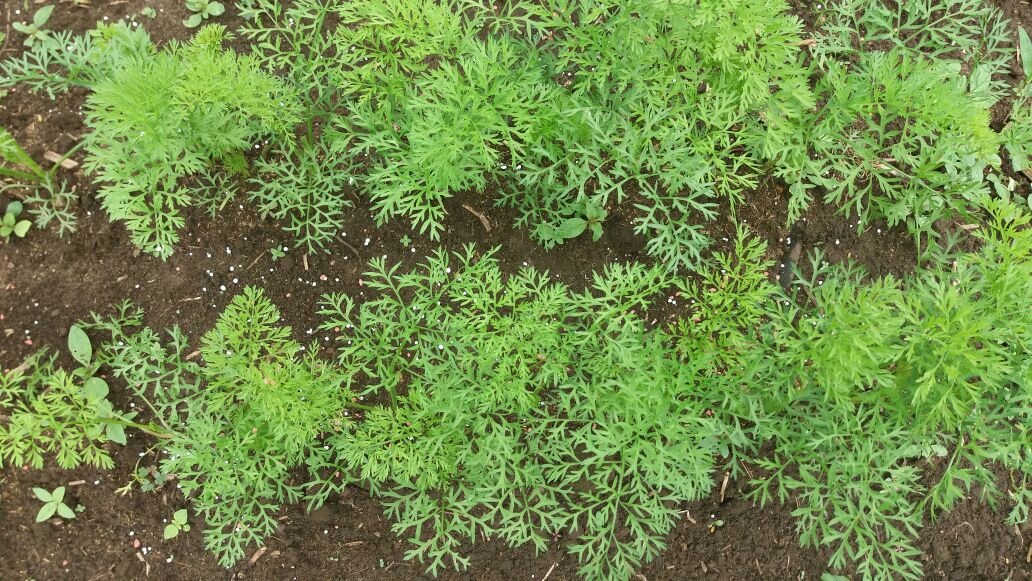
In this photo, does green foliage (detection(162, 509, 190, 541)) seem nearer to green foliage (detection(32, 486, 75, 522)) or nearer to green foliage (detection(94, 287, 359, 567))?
green foliage (detection(94, 287, 359, 567))

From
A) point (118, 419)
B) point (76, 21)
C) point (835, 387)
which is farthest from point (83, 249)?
point (835, 387)

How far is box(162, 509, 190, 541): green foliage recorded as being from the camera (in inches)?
122

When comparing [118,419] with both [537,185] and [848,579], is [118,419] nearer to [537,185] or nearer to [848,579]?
[537,185]

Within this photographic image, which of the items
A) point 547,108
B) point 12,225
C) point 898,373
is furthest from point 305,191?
point 898,373

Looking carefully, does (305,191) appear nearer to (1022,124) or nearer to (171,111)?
(171,111)

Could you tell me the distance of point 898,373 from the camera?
96.2 inches

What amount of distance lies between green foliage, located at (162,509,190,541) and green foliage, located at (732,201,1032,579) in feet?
7.82

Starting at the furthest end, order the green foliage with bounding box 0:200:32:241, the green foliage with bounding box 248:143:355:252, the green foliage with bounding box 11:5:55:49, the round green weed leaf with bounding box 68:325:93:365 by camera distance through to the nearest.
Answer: the green foliage with bounding box 11:5:55:49, the green foliage with bounding box 0:200:32:241, the round green weed leaf with bounding box 68:325:93:365, the green foliage with bounding box 248:143:355:252

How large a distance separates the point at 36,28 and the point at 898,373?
4019 millimetres

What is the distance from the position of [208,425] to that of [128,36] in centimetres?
161

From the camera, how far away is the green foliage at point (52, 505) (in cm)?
310

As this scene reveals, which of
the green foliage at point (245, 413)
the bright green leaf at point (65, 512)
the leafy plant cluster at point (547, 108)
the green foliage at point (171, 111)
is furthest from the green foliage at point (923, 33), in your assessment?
the bright green leaf at point (65, 512)

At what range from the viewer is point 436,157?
8.50 feet

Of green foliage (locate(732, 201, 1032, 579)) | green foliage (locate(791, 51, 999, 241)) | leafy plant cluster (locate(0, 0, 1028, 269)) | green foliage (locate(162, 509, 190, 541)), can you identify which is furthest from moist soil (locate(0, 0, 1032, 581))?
green foliage (locate(732, 201, 1032, 579))
